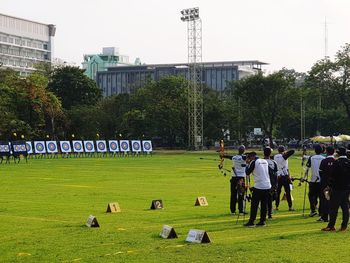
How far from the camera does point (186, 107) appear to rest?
120 meters

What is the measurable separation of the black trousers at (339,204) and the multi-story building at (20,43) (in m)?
166

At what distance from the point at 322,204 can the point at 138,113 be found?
3909 inches

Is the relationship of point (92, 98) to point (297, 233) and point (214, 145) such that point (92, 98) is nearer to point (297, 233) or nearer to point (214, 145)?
point (214, 145)

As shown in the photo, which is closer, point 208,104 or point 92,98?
point 208,104

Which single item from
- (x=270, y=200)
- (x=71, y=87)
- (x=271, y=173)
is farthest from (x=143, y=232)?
(x=71, y=87)

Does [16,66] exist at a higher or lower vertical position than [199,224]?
higher

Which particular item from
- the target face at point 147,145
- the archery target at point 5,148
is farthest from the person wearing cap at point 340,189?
the target face at point 147,145

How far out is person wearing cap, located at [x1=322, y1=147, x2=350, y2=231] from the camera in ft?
60.0

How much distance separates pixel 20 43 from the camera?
189 metres

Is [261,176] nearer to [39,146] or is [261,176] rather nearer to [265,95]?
[39,146]

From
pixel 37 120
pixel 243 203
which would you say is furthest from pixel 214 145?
pixel 243 203

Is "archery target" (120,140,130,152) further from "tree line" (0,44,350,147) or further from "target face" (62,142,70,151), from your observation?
"tree line" (0,44,350,147)

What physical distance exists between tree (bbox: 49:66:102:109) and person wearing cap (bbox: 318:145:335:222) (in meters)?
110

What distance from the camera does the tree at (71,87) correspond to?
128625mm
